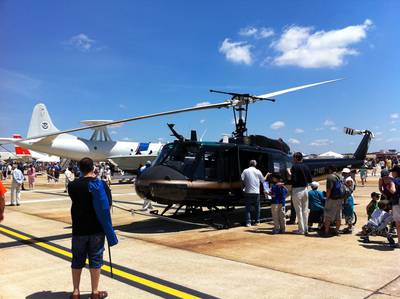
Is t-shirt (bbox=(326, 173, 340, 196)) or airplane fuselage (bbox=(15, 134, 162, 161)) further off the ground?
airplane fuselage (bbox=(15, 134, 162, 161))

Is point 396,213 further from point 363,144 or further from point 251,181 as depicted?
point 363,144

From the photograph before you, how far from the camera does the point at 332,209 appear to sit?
8.06m

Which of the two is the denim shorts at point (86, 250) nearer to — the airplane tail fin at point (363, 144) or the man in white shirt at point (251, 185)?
the man in white shirt at point (251, 185)

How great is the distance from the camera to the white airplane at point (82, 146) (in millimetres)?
35031

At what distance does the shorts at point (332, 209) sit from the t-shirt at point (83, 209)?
558cm

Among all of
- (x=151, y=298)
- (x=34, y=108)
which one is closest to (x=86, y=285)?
(x=151, y=298)

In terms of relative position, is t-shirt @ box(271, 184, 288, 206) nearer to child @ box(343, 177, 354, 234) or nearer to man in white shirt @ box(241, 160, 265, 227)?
man in white shirt @ box(241, 160, 265, 227)

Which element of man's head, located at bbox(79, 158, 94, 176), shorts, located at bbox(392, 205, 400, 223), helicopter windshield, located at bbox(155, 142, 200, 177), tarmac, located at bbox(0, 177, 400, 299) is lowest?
tarmac, located at bbox(0, 177, 400, 299)

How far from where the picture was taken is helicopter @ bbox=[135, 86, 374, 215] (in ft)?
28.7

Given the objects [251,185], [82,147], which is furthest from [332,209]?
[82,147]

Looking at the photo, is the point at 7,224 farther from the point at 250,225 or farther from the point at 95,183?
the point at 95,183

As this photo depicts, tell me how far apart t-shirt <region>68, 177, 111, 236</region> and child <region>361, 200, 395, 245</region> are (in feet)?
19.0

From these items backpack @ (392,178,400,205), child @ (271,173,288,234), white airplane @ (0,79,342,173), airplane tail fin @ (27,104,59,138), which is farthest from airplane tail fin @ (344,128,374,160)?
airplane tail fin @ (27,104,59,138)

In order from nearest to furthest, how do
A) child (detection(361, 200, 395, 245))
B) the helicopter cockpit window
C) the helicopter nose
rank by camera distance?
child (detection(361, 200, 395, 245)) < the helicopter nose < the helicopter cockpit window
